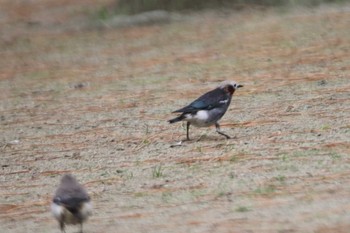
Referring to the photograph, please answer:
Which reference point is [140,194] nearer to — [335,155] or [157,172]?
[157,172]

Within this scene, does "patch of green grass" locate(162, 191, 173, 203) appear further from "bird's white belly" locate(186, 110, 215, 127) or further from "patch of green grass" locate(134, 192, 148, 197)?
"bird's white belly" locate(186, 110, 215, 127)

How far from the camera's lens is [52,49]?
19.2 metres

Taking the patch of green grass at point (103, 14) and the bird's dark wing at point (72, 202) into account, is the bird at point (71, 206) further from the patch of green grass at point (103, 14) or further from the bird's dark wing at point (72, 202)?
the patch of green grass at point (103, 14)

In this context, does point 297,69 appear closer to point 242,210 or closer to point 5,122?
point 5,122

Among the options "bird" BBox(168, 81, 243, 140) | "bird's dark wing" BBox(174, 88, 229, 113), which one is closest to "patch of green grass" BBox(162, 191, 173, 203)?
"bird" BBox(168, 81, 243, 140)

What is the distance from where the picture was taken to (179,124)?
13.0m

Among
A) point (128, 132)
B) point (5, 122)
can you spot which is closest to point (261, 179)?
point (128, 132)

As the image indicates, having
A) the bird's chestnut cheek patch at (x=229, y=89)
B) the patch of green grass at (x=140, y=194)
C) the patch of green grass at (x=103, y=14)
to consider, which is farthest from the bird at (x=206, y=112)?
the patch of green grass at (x=103, y=14)

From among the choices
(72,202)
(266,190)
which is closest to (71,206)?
(72,202)

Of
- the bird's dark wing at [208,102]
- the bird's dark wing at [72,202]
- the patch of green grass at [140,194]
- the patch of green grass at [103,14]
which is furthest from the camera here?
the patch of green grass at [103,14]

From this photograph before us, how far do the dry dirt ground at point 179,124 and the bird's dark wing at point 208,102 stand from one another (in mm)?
350

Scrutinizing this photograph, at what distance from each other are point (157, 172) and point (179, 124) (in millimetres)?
2706

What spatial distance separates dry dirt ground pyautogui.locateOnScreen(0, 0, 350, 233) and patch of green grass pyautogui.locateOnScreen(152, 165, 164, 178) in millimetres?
19

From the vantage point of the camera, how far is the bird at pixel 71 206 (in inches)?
326
